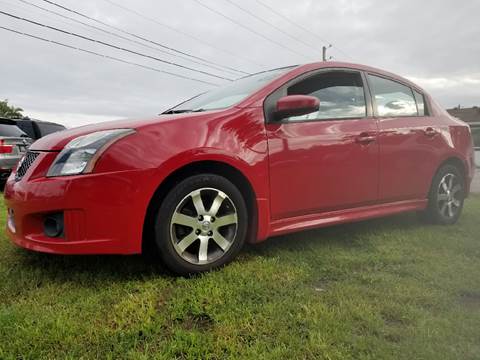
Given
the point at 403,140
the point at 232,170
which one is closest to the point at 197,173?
the point at 232,170

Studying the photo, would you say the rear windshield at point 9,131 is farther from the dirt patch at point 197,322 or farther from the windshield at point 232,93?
the dirt patch at point 197,322

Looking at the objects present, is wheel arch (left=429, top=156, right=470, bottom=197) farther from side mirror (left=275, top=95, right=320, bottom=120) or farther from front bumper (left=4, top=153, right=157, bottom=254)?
front bumper (left=4, top=153, right=157, bottom=254)

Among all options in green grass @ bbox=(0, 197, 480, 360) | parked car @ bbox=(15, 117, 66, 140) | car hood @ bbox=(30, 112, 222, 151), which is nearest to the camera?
green grass @ bbox=(0, 197, 480, 360)

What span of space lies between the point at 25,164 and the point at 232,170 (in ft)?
4.56

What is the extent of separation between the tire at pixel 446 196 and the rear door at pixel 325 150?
3.29ft

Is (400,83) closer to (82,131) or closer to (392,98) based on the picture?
(392,98)

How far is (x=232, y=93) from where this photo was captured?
3.31 m

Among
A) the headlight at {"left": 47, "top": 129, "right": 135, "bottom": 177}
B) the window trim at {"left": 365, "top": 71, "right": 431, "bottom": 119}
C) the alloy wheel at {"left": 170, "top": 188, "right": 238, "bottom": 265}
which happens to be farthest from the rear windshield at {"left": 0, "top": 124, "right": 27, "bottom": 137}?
the window trim at {"left": 365, "top": 71, "right": 431, "bottom": 119}

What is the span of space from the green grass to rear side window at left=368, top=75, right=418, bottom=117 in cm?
136

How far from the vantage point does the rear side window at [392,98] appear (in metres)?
3.66

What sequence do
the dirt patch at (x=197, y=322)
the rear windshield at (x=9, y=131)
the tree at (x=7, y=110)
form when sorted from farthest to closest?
the tree at (x=7, y=110) < the rear windshield at (x=9, y=131) < the dirt patch at (x=197, y=322)

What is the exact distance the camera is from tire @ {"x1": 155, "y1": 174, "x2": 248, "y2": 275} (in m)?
2.45

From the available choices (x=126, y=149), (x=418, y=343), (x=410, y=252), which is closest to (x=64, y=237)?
(x=126, y=149)

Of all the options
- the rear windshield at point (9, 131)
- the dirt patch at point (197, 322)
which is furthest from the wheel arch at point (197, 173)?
the rear windshield at point (9, 131)
